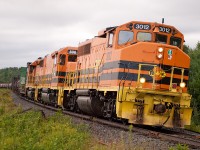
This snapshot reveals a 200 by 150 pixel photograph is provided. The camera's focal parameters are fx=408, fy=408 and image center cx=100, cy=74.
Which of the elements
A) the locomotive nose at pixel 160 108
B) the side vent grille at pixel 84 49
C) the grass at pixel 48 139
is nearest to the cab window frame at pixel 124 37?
the locomotive nose at pixel 160 108

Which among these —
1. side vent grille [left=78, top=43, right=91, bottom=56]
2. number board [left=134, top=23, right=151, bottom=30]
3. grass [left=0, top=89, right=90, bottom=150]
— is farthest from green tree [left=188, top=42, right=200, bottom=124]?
grass [left=0, top=89, right=90, bottom=150]

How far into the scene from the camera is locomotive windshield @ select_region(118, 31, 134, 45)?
1452 cm

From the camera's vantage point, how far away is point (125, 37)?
47.9 feet

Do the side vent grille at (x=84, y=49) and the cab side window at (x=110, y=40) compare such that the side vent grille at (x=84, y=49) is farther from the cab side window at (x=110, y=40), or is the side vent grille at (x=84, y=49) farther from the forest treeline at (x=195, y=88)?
the forest treeline at (x=195, y=88)

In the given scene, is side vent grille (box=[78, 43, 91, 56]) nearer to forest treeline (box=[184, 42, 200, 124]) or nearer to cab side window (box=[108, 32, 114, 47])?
cab side window (box=[108, 32, 114, 47])

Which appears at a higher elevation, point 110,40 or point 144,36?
point 144,36

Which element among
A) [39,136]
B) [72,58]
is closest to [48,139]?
[39,136]

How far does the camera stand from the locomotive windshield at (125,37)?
1452cm

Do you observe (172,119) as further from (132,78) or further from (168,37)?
(168,37)

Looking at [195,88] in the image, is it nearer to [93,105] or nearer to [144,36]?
[93,105]

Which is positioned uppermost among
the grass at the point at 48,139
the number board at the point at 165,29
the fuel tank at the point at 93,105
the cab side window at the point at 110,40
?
the number board at the point at 165,29

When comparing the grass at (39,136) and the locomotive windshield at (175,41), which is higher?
the locomotive windshield at (175,41)

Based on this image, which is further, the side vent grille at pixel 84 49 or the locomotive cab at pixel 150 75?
the side vent grille at pixel 84 49

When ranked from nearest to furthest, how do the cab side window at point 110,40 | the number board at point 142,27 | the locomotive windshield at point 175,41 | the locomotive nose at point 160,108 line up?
the locomotive nose at point 160,108, the number board at point 142,27, the locomotive windshield at point 175,41, the cab side window at point 110,40
